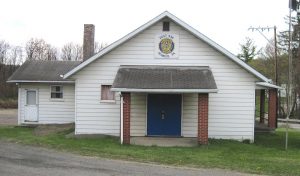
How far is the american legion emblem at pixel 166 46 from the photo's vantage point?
2130cm

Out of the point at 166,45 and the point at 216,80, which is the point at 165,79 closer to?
the point at 166,45

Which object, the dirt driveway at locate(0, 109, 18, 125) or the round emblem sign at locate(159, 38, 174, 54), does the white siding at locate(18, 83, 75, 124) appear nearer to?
the dirt driveway at locate(0, 109, 18, 125)

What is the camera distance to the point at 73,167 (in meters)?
13.1

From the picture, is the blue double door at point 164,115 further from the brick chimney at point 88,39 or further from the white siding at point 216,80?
the brick chimney at point 88,39

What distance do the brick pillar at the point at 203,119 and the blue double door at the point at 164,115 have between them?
2.13m

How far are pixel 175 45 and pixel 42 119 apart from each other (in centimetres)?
1079

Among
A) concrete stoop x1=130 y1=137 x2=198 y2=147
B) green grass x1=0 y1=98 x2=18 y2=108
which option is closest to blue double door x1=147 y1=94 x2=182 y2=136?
concrete stoop x1=130 y1=137 x2=198 y2=147

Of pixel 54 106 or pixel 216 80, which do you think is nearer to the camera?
pixel 216 80

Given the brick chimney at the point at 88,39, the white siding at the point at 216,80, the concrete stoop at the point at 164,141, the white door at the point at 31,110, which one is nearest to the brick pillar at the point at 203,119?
the concrete stoop at the point at 164,141

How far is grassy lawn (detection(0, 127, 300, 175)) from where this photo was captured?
14273 millimetres

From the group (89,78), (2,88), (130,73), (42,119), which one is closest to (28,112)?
(42,119)

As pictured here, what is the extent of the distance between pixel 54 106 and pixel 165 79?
34.0 ft

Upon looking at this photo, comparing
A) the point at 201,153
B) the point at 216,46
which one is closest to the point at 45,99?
the point at 216,46

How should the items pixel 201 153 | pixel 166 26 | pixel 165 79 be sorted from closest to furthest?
pixel 201 153 → pixel 165 79 → pixel 166 26
